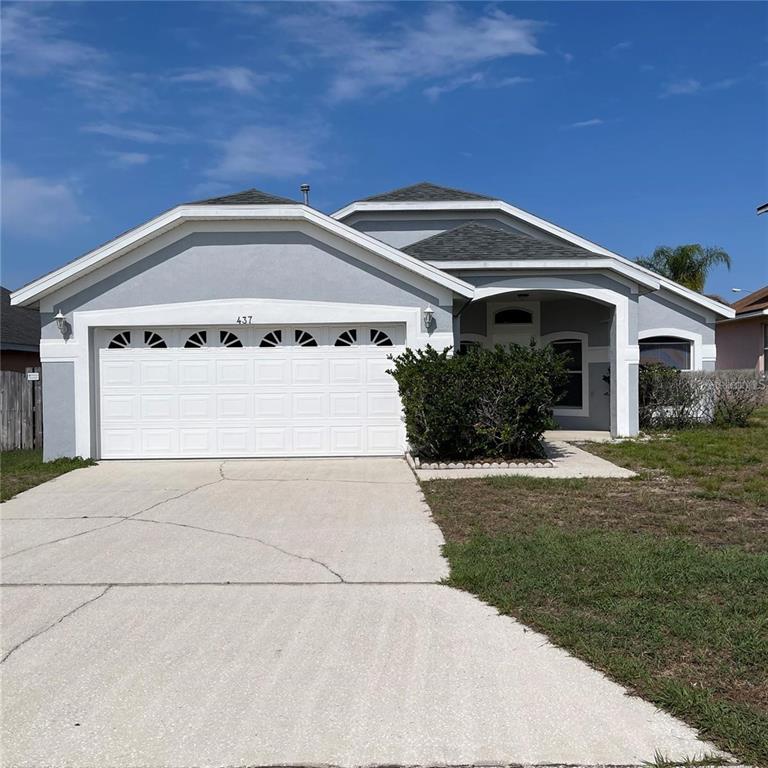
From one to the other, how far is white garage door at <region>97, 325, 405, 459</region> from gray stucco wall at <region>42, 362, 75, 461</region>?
19.0 inches

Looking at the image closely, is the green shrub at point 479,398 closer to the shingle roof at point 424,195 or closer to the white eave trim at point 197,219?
the white eave trim at point 197,219

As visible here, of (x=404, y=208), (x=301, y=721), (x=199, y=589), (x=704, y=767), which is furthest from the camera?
(x=404, y=208)

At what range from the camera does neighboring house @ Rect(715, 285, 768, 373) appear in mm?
25812

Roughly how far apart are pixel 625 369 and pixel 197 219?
8.96 metres

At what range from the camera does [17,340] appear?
74.5ft

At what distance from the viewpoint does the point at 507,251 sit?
15.0 metres

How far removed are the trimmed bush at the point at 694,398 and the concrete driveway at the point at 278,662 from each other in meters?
10.8

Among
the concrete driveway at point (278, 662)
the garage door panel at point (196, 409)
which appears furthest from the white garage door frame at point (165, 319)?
the concrete driveway at point (278, 662)

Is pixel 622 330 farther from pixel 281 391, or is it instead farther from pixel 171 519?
pixel 171 519

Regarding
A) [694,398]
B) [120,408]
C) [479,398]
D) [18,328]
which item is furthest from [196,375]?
[18,328]

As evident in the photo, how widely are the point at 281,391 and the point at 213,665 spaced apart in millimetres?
8609

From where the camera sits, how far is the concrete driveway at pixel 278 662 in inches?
133

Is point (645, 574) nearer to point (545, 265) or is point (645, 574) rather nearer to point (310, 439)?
point (310, 439)

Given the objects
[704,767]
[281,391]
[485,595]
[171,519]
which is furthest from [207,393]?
[704,767]
